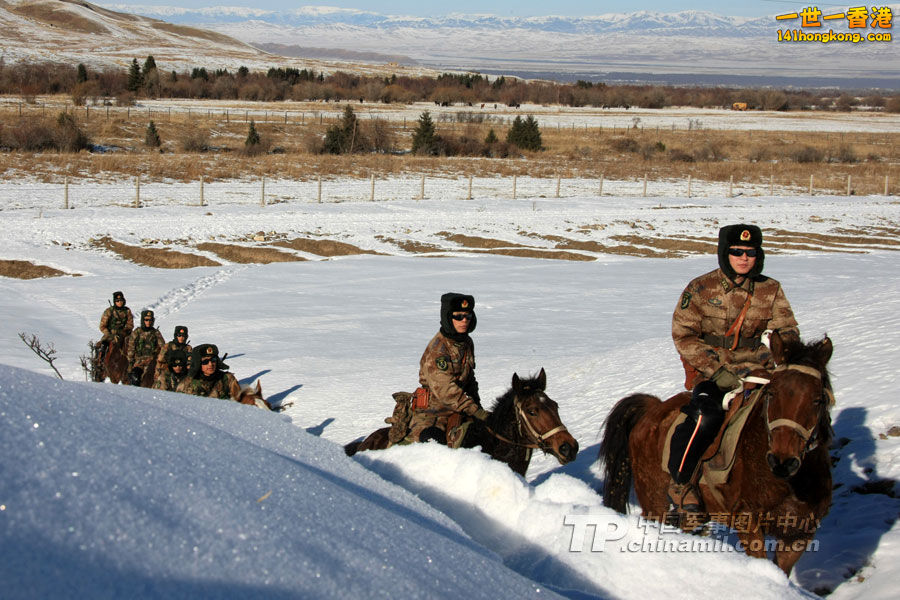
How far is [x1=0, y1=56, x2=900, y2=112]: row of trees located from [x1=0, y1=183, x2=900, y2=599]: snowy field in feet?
201

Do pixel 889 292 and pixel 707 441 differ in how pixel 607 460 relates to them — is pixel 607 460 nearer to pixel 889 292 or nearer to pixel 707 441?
pixel 707 441

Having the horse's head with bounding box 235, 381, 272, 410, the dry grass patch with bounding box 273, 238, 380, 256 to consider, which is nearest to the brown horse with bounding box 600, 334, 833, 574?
the horse's head with bounding box 235, 381, 272, 410

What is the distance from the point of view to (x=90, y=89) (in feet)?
282

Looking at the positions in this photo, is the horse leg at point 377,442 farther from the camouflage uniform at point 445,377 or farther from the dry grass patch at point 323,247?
the dry grass patch at point 323,247

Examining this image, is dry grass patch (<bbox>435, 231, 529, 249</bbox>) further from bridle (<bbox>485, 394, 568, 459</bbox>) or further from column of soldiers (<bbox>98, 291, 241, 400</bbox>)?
bridle (<bbox>485, 394, 568, 459</bbox>)

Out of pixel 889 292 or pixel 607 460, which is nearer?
pixel 607 460

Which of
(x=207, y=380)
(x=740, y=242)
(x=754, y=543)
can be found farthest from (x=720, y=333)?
(x=207, y=380)

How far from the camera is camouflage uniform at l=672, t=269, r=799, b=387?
5.45 meters

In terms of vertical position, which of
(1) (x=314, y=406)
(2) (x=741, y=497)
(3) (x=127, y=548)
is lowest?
(1) (x=314, y=406)

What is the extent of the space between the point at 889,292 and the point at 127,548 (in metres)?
13.6

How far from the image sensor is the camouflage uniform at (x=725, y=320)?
545 cm

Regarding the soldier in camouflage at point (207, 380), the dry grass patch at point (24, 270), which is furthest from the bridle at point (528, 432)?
the dry grass patch at point (24, 270)

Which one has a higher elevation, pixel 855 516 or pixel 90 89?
pixel 90 89

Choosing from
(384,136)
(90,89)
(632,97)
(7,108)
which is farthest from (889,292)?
(632,97)
